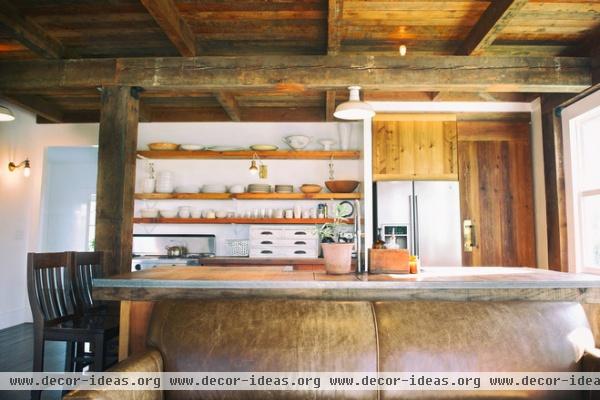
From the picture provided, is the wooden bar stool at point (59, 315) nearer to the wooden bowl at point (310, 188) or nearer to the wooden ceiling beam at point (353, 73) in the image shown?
the wooden ceiling beam at point (353, 73)

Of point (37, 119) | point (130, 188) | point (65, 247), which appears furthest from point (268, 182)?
point (65, 247)

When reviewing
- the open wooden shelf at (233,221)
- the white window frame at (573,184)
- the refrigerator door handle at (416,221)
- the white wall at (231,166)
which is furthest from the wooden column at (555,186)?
the open wooden shelf at (233,221)

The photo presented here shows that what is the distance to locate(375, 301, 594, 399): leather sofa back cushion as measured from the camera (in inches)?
72.0

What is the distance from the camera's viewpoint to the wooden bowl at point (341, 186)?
17.1ft

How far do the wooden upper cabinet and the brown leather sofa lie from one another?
294 centimetres

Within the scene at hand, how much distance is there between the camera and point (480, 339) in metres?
1.87

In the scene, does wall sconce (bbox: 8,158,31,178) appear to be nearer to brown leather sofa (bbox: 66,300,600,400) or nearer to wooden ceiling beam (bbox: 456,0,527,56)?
brown leather sofa (bbox: 66,300,600,400)

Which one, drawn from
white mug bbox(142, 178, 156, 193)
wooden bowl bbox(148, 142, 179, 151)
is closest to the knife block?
wooden bowl bbox(148, 142, 179, 151)

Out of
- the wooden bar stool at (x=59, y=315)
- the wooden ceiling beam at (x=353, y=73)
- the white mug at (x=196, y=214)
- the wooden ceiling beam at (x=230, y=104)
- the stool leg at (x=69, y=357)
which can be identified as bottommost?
the stool leg at (x=69, y=357)

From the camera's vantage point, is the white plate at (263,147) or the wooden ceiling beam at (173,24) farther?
the white plate at (263,147)

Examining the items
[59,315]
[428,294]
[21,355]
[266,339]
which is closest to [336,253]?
[428,294]

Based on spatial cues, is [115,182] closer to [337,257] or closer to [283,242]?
[337,257]

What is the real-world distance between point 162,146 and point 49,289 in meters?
2.98

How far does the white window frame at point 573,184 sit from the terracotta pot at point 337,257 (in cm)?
294
